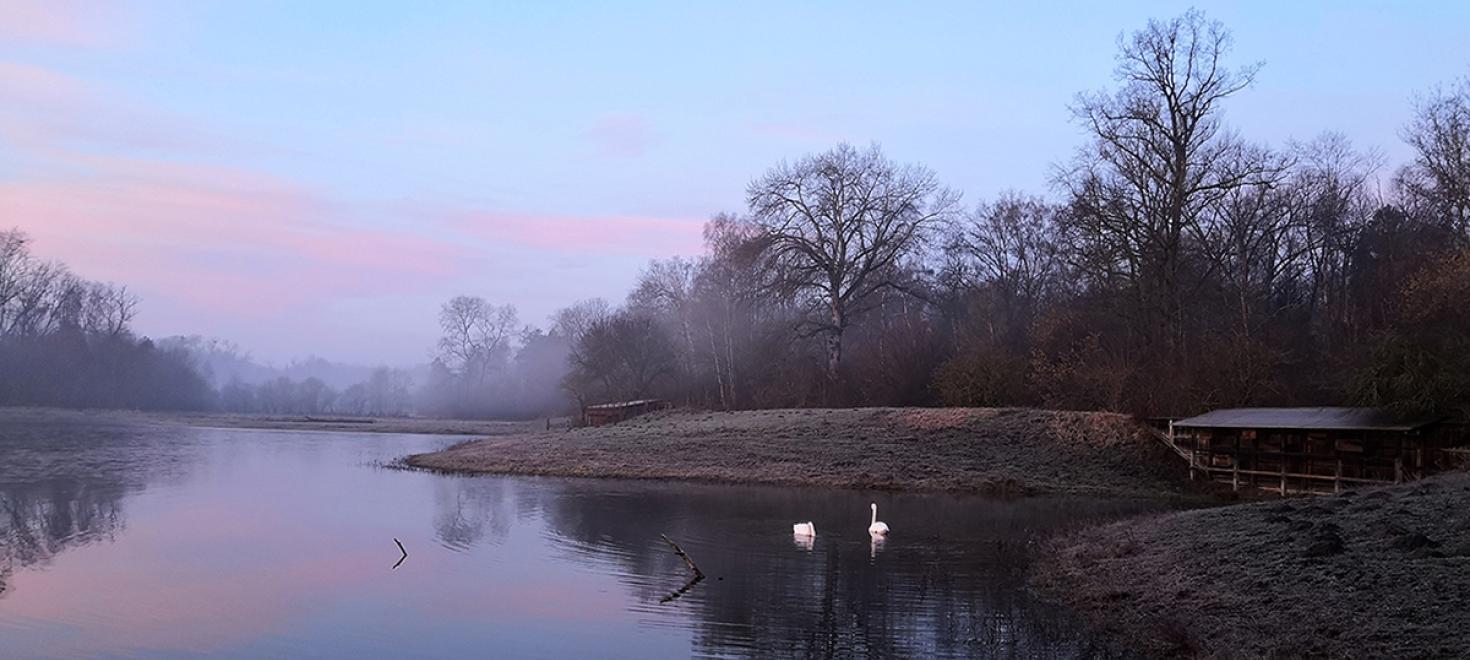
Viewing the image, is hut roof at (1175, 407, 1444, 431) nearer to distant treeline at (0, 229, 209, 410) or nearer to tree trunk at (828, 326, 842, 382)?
tree trunk at (828, 326, 842, 382)

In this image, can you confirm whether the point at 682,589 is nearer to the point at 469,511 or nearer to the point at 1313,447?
the point at 469,511

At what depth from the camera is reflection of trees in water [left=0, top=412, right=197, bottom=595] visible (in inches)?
907

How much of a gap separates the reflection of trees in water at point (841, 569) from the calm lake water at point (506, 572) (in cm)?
7

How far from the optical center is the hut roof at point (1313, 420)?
108ft

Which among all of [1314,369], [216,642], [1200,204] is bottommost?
[216,642]

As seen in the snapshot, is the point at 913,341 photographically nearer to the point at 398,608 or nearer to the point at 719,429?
the point at 719,429

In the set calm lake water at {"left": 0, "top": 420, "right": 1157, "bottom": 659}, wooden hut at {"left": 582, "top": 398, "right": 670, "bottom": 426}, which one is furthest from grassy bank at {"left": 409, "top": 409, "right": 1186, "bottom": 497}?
wooden hut at {"left": 582, "top": 398, "right": 670, "bottom": 426}

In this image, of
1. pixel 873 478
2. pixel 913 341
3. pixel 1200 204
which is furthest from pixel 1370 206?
pixel 873 478

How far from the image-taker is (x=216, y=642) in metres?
14.4

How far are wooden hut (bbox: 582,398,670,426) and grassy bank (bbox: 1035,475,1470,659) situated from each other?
4830 cm

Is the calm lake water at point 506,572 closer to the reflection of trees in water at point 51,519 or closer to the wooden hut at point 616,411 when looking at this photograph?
the reflection of trees in water at point 51,519

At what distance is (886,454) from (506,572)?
85.0ft

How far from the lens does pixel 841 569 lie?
21.0 m

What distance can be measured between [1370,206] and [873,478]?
1577 inches
